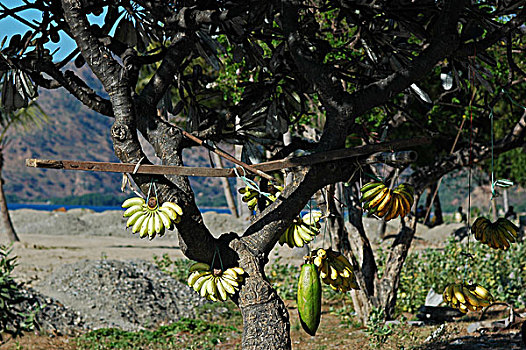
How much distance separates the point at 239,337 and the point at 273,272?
9.08 ft

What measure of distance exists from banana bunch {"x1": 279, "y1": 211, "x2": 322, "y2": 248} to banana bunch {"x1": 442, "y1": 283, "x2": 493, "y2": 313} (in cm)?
79

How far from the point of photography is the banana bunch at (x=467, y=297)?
2.80 meters

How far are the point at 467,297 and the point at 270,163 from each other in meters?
1.28

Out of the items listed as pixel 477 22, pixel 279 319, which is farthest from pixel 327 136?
pixel 477 22

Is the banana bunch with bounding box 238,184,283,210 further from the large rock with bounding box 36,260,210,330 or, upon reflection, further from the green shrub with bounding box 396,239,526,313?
the large rock with bounding box 36,260,210,330

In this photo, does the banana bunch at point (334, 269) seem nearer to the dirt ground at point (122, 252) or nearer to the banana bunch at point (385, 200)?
the banana bunch at point (385, 200)

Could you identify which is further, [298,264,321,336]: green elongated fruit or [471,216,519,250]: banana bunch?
[471,216,519,250]: banana bunch

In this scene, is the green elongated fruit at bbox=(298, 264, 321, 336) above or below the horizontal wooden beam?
below

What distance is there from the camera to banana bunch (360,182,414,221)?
256cm

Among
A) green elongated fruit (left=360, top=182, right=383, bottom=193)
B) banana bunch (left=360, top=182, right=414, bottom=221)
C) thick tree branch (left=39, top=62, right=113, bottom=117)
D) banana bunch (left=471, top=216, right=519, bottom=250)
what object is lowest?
banana bunch (left=471, top=216, right=519, bottom=250)

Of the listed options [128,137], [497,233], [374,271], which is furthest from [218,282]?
[374,271]

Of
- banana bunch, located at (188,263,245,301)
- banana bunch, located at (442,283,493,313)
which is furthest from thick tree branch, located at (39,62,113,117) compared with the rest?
banana bunch, located at (442,283,493,313)

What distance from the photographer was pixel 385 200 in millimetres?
2549

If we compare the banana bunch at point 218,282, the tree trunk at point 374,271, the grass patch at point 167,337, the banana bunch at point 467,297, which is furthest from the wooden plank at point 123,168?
the tree trunk at point 374,271
